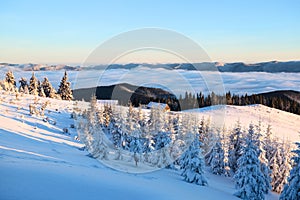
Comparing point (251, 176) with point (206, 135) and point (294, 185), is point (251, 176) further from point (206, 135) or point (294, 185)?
point (206, 135)

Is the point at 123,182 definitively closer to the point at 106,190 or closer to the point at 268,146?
the point at 106,190

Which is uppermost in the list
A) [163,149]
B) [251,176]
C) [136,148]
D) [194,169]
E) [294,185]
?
[136,148]

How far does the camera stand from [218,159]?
150 ft

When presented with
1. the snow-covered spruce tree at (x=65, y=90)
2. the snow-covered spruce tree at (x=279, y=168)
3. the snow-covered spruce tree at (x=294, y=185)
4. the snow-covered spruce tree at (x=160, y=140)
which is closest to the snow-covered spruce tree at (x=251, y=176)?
the snow-covered spruce tree at (x=294, y=185)

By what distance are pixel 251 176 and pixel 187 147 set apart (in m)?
8.05

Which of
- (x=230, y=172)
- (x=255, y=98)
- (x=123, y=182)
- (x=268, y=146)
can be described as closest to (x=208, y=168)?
(x=230, y=172)

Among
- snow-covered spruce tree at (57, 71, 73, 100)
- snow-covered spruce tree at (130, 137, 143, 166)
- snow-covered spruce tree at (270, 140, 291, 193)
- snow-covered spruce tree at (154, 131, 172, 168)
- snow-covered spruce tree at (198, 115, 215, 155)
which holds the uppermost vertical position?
snow-covered spruce tree at (57, 71, 73, 100)

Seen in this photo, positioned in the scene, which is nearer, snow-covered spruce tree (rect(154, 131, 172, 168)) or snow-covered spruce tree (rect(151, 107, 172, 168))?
snow-covered spruce tree (rect(154, 131, 172, 168))

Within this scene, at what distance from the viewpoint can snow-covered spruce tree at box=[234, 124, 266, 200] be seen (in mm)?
29000

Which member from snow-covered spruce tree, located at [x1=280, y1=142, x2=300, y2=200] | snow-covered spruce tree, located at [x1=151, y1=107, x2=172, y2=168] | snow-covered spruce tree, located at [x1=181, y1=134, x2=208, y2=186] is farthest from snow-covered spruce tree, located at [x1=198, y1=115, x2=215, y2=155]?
snow-covered spruce tree, located at [x1=280, y1=142, x2=300, y2=200]

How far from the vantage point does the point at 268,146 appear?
48.2 m

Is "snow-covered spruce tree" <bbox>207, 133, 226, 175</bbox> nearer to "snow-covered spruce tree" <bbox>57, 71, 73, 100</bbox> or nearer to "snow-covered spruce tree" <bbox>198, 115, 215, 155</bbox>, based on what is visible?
"snow-covered spruce tree" <bbox>198, 115, 215, 155</bbox>

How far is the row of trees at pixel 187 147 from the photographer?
89.8 feet

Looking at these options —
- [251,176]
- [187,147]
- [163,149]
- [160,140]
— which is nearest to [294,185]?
[251,176]
